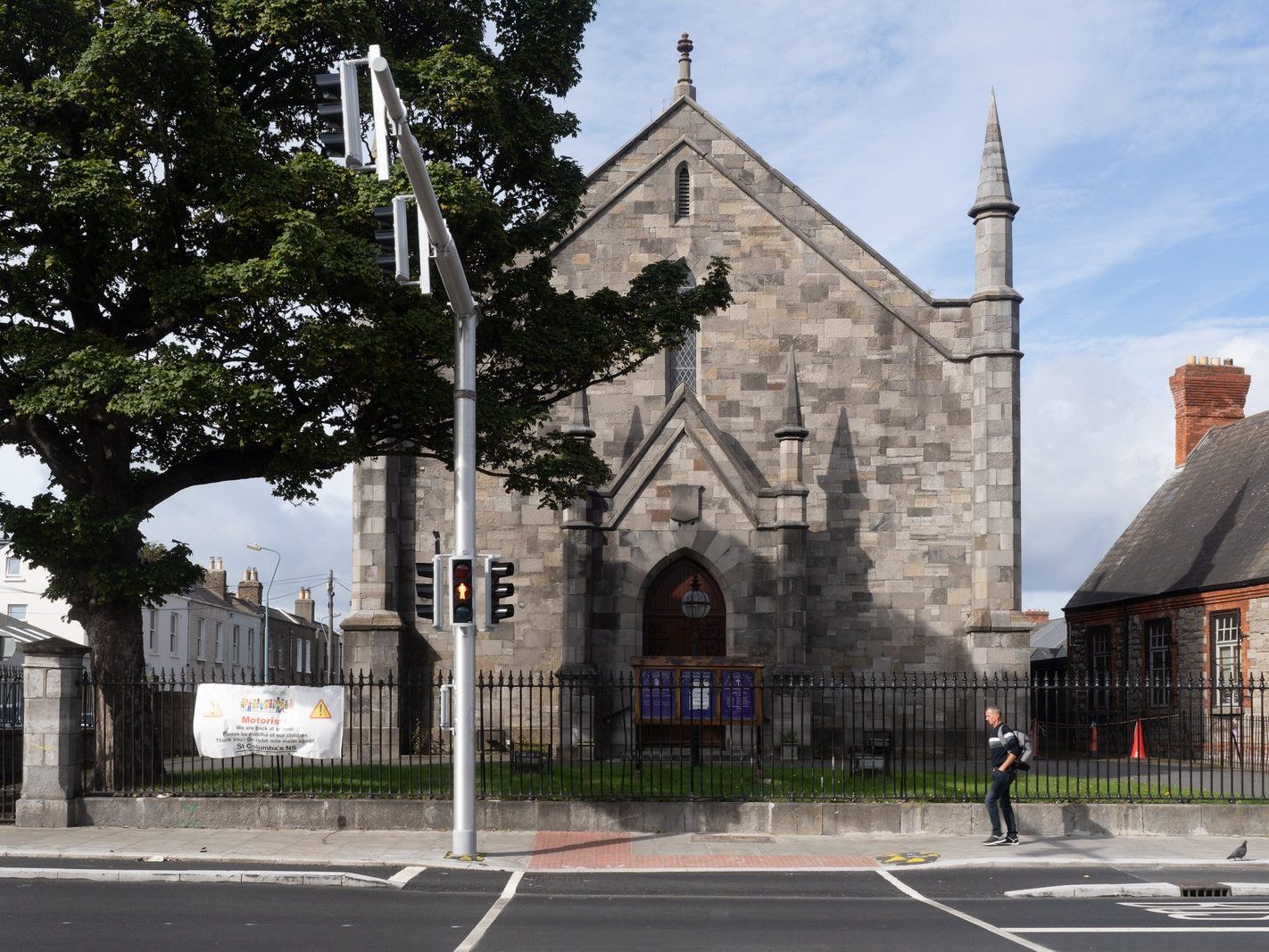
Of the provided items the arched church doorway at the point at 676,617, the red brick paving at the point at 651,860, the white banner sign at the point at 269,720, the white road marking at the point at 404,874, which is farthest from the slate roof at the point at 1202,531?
the white road marking at the point at 404,874

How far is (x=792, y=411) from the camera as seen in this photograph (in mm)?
27484

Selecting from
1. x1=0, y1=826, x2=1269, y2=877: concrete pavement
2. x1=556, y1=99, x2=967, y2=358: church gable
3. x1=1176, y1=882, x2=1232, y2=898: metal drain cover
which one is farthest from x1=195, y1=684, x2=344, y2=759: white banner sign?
x1=556, y1=99, x2=967, y2=358: church gable

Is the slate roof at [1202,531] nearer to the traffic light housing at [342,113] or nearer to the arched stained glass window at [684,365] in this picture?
the arched stained glass window at [684,365]

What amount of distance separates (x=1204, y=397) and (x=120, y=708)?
30.2 meters

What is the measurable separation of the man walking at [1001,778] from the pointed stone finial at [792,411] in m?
10.4

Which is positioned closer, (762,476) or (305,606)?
(762,476)

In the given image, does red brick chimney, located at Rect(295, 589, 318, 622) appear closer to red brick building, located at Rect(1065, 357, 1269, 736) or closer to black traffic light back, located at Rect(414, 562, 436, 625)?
red brick building, located at Rect(1065, 357, 1269, 736)

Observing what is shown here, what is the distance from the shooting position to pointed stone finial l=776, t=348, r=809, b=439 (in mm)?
27031

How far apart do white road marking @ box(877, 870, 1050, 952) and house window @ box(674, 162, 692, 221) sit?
680 inches

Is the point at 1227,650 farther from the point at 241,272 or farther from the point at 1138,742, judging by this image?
the point at 241,272

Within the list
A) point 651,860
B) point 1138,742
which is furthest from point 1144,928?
point 1138,742

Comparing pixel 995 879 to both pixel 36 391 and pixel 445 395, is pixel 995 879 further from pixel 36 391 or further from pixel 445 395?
pixel 36 391

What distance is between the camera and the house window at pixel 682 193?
2984 cm

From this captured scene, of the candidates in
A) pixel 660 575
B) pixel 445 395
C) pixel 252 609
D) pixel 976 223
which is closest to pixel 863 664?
pixel 660 575
